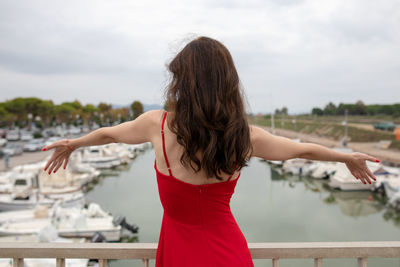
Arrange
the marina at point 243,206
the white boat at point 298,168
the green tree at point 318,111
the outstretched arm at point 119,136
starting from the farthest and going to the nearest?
1. the green tree at point 318,111
2. the white boat at point 298,168
3. the marina at point 243,206
4. the outstretched arm at point 119,136

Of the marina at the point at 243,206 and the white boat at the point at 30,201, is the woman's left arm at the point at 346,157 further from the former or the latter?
the white boat at the point at 30,201

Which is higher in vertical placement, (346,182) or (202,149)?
(202,149)

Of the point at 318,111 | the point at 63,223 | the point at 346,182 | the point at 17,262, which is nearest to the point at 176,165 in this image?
the point at 17,262

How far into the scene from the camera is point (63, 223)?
8820 millimetres

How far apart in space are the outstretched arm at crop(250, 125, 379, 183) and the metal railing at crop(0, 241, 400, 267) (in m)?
0.41

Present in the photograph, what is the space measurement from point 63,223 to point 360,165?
9.29m

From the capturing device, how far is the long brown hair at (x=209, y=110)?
82 cm

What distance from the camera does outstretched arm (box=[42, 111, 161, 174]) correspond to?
3.03 feet

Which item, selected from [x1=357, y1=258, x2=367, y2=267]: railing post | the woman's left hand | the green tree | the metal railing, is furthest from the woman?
the green tree

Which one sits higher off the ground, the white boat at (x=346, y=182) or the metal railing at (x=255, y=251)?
the metal railing at (x=255, y=251)

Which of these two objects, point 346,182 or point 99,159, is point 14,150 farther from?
point 346,182

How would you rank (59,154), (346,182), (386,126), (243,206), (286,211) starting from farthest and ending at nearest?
1. (386,126)
2. (346,182)
3. (243,206)
4. (286,211)
5. (59,154)

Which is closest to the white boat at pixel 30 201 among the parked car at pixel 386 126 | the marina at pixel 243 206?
the marina at pixel 243 206

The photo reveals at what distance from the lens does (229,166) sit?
0.85 m
